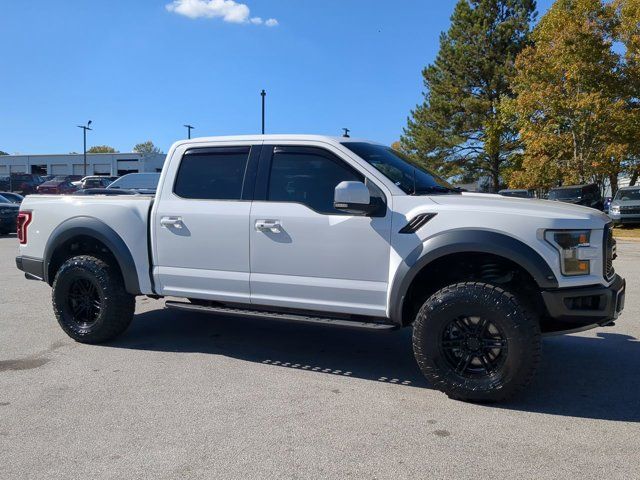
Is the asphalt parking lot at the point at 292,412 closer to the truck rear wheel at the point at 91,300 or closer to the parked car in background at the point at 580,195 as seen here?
the truck rear wheel at the point at 91,300

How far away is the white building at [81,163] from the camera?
80.8m

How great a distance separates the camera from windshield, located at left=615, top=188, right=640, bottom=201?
22047mm

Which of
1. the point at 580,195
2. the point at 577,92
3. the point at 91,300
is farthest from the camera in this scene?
the point at 577,92

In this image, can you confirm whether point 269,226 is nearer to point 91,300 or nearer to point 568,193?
point 91,300

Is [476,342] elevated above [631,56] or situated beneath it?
situated beneath

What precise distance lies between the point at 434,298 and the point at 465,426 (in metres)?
0.90

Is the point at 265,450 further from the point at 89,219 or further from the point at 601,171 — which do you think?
the point at 601,171

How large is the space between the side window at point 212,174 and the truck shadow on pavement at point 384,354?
4.95 feet

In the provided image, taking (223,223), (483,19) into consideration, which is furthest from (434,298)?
(483,19)

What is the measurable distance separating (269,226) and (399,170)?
116cm

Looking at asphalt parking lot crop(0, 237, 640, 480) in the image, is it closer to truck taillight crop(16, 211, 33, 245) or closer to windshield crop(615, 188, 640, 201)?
truck taillight crop(16, 211, 33, 245)

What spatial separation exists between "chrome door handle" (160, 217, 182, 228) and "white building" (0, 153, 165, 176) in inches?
3035

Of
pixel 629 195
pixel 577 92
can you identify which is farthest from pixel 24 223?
pixel 629 195

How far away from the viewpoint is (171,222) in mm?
5062
